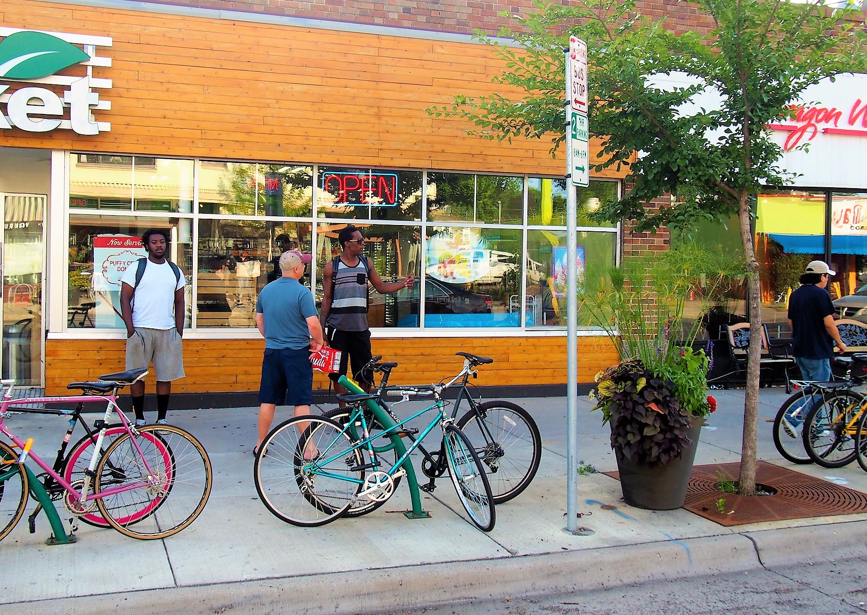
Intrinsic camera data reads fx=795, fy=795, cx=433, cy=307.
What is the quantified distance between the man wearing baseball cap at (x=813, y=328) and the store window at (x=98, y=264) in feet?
23.6

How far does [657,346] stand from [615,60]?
7.42ft

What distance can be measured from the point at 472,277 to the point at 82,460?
6109 millimetres

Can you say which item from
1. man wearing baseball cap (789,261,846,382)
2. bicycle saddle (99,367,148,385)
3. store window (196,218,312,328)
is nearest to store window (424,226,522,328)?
store window (196,218,312,328)

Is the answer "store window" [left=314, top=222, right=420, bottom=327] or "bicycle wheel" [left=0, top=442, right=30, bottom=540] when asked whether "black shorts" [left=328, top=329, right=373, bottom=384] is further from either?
"bicycle wheel" [left=0, top=442, right=30, bottom=540]

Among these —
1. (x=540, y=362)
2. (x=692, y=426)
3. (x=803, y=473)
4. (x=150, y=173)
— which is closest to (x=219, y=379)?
(x=150, y=173)

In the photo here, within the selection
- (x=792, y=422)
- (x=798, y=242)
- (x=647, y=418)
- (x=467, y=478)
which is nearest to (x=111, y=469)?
(x=467, y=478)

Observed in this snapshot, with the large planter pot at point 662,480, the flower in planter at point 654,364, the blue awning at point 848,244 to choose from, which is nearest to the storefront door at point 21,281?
the flower in planter at point 654,364

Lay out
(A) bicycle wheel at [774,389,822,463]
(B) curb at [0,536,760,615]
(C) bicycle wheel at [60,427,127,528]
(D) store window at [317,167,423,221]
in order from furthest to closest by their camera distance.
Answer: (D) store window at [317,167,423,221] → (A) bicycle wheel at [774,389,822,463] → (C) bicycle wheel at [60,427,127,528] → (B) curb at [0,536,760,615]

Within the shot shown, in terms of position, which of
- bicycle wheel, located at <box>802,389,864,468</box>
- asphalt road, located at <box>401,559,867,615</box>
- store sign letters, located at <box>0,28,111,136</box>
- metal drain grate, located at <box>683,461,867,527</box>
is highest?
store sign letters, located at <box>0,28,111,136</box>

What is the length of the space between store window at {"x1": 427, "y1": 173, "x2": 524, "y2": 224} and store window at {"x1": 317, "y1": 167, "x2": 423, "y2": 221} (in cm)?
23

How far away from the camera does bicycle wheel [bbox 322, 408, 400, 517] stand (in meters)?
5.29

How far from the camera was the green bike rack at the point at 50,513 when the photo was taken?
15.2 feet

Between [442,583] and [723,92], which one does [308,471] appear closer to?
[442,583]

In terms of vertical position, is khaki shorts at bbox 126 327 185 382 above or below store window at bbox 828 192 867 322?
below
